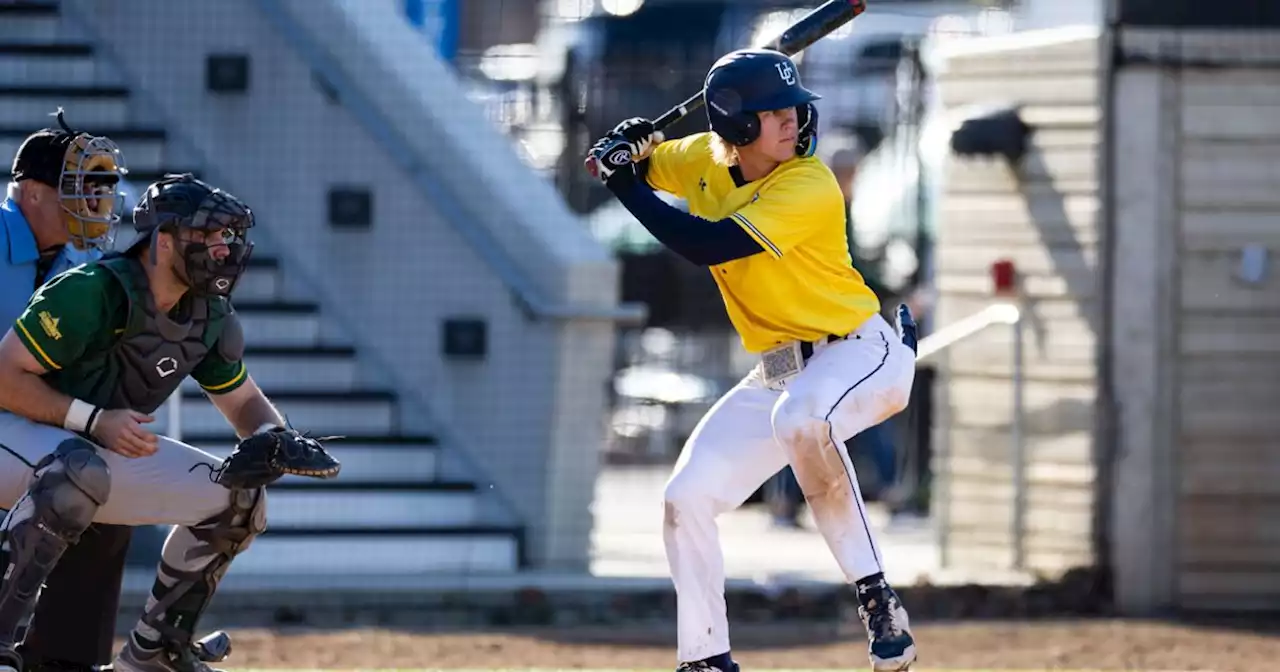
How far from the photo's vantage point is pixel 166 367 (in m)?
5.84

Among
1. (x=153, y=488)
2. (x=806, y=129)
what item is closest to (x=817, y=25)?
(x=806, y=129)

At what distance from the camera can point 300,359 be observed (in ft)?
33.0

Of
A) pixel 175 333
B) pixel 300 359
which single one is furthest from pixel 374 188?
pixel 175 333

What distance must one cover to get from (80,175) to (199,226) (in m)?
0.59

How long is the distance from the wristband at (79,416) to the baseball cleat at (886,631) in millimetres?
1995

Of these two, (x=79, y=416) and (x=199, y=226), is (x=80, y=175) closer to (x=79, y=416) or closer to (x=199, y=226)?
(x=199, y=226)

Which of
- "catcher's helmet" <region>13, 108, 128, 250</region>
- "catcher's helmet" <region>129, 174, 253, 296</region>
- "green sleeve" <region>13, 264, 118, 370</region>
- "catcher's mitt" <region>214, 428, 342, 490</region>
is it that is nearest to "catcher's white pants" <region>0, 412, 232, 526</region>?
"catcher's mitt" <region>214, 428, 342, 490</region>

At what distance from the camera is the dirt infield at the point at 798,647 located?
7.89m

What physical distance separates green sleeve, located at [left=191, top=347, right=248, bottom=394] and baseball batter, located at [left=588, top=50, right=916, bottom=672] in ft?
3.56

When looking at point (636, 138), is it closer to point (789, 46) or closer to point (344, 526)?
point (789, 46)

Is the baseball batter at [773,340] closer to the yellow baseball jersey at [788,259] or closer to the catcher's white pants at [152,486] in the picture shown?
the yellow baseball jersey at [788,259]

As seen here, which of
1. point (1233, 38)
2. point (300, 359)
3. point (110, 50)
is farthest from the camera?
point (110, 50)

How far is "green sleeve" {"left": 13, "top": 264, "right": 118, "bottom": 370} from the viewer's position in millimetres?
5523

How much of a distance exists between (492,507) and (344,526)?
2.08 feet
